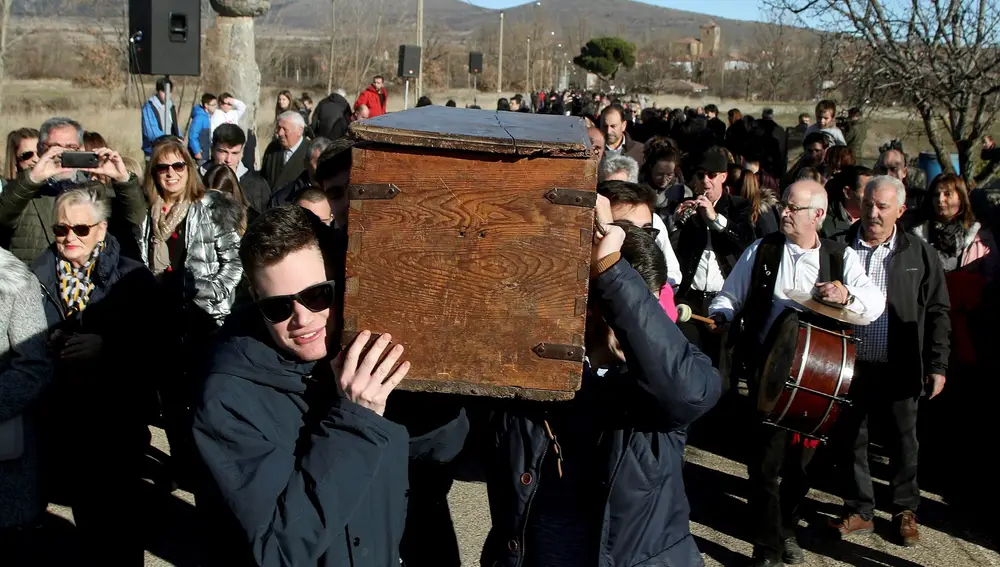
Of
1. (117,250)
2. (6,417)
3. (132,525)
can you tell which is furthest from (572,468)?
(117,250)

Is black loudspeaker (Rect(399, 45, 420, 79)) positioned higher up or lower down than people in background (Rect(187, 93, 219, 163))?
higher up

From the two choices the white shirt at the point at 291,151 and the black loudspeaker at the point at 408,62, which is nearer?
the white shirt at the point at 291,151

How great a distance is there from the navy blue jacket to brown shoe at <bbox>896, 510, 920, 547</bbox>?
3.25 m

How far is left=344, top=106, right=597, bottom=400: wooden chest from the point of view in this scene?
2.20 metres

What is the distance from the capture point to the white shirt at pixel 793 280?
4.87 metres

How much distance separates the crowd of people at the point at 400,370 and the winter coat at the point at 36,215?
2 centimetres

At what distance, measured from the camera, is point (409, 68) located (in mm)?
22031

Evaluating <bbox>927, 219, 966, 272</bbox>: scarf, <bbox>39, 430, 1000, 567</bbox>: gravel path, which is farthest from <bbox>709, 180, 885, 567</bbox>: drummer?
<bbox>927, 219, 966, 272</bbox>: scarf

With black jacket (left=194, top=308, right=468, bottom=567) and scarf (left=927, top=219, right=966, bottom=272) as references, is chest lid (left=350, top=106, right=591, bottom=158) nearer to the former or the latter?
black jacket (left=194, top=308, right=468, bottom=567)

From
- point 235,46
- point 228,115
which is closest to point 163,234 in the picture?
point 228,115

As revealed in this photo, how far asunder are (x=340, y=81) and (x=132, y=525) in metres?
48.5

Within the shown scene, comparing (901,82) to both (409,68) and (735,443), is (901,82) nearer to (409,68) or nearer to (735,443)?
(735,443)

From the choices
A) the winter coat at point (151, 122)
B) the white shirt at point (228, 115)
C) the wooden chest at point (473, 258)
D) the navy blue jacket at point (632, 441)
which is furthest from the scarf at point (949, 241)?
the winter coat at point (151, 122)

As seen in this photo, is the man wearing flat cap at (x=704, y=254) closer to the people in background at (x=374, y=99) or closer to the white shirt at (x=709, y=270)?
the white shirt at (x=709, y=270)
